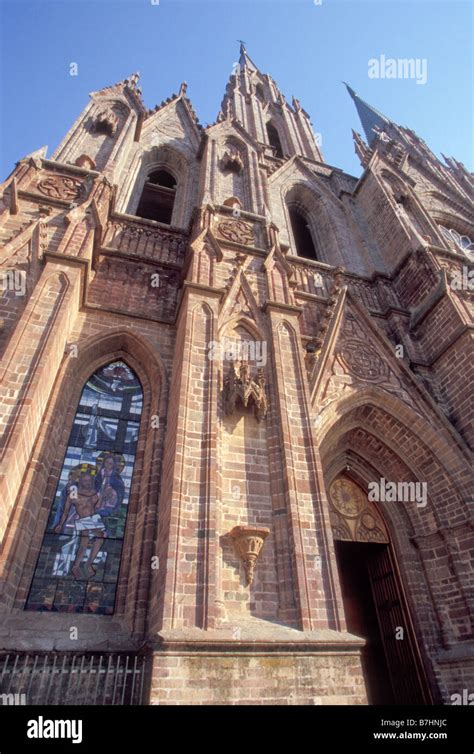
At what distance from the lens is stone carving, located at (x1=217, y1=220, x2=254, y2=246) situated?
12.3 meters

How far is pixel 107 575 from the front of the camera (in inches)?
280

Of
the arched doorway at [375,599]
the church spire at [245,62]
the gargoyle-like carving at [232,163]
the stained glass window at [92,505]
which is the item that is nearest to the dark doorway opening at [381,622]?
the arched doorway at [375,599]

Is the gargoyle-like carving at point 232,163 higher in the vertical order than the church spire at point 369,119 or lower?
lower

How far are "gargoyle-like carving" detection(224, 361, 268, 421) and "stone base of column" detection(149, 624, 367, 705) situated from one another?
351 centimetres

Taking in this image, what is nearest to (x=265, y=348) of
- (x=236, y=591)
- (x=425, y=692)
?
(x=236, y=591)

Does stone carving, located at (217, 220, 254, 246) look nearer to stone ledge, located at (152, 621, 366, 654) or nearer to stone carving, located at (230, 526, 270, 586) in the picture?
stone carving, located at (230, 526, 270, 586)

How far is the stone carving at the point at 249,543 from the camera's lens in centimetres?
621

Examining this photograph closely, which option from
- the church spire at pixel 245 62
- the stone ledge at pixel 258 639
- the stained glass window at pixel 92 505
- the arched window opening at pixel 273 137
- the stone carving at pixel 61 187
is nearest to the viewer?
the stone ledge at pixel 258 639

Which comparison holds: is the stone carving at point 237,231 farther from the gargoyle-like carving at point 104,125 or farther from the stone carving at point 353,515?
the stone carving at point 353,515

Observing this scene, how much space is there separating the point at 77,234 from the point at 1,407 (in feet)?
16.7

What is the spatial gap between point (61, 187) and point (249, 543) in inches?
418

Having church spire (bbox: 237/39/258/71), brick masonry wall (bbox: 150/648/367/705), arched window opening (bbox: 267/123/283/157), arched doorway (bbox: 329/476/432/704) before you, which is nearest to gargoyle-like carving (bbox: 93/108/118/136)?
arched window opening (bbox: 267/123/283/157)

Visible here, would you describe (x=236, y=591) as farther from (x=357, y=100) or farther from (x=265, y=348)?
(x=357, y=100)

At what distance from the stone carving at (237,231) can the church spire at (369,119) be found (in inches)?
1370
